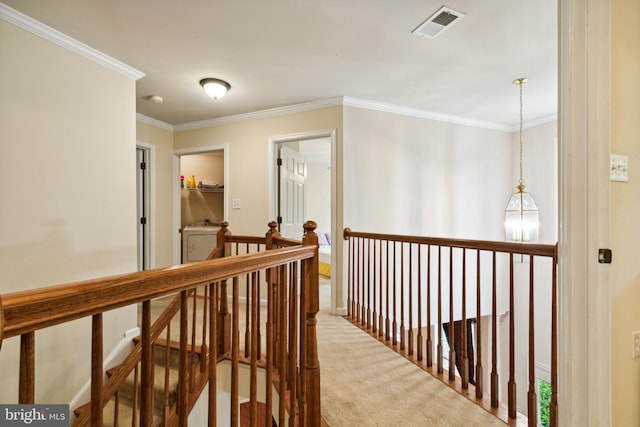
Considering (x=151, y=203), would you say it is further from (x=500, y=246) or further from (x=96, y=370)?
(x=500, y=246)

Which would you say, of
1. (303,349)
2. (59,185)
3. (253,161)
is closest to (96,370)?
(303,349)

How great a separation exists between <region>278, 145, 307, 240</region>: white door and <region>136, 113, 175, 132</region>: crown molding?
1.62 m

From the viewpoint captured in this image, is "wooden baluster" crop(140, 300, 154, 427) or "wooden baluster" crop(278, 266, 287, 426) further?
"wooden baluster" crop(278, 266, 287, 426)

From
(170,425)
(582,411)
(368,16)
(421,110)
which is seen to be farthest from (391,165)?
(170,425)

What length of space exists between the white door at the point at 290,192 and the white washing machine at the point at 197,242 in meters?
1.23

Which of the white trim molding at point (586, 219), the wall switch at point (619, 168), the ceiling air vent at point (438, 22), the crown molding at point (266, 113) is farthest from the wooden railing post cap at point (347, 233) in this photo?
the wall switch at point (619, 168)

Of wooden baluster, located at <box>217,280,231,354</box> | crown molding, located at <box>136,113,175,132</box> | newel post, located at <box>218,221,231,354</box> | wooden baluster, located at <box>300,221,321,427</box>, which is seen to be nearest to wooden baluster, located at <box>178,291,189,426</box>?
wooden baluster, located at <box>300,221,321,427</box>

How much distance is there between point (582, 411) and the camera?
1.18 metres

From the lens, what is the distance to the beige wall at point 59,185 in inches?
74.5

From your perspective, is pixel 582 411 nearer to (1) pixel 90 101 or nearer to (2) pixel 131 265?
(2) pixel 131 265

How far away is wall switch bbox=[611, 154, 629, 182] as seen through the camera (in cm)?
120

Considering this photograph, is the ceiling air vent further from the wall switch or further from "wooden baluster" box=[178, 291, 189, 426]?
"wooden baluster" box=[178, 291, 189, 426]

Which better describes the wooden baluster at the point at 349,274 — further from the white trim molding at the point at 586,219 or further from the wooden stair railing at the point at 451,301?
the white trim molding at the point at 586,219

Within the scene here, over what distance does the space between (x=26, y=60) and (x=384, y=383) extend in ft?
10.2
